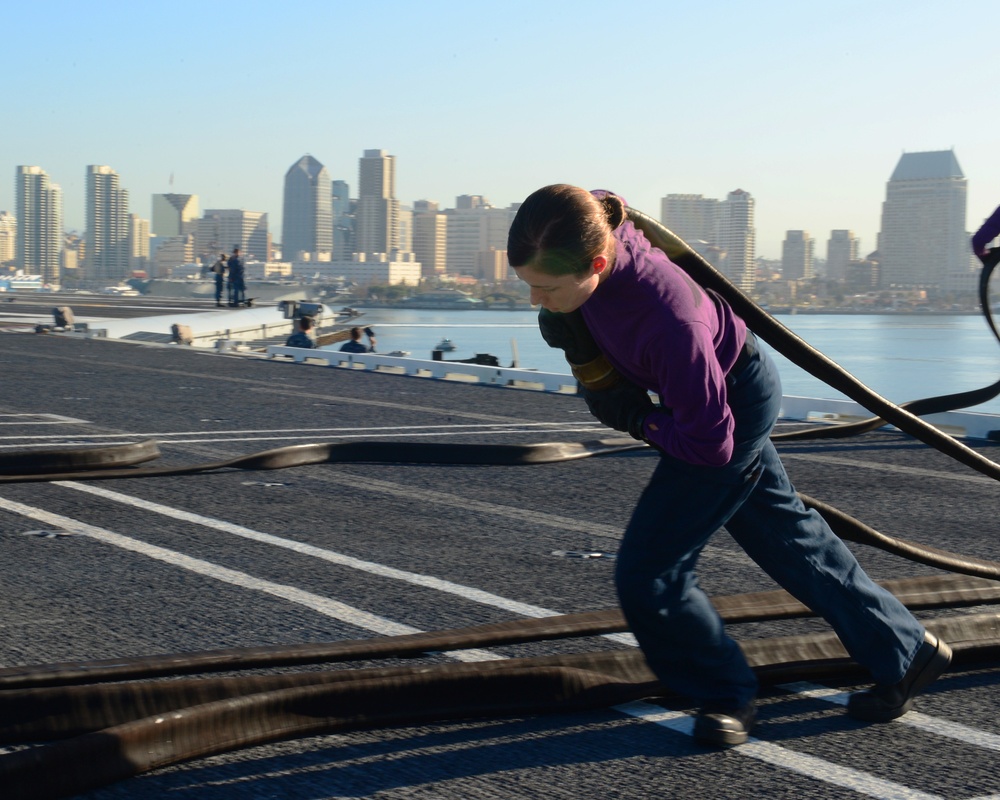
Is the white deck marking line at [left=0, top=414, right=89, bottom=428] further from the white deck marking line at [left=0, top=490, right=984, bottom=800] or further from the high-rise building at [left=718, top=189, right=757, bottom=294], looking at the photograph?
the high-rise building at [left=718, top=189, right=757, bottom=294]

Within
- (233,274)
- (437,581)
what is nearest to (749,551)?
(437,581)

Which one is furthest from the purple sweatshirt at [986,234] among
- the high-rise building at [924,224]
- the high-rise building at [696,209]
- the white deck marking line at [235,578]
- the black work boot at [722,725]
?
the high-rise building at [696,209]

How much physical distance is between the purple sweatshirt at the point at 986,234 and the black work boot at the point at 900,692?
154 centimetres

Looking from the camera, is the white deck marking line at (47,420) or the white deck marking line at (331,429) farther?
the white deck marking line at (47,420)

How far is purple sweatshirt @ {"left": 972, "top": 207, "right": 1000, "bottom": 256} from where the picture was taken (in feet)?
14.4

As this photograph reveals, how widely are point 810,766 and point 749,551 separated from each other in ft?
2.07

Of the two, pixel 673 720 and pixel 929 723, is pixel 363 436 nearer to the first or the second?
pixel 673 720

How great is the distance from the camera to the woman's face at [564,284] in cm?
303

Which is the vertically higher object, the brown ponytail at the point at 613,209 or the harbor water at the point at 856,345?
the brown ponytail at the point at 613,209

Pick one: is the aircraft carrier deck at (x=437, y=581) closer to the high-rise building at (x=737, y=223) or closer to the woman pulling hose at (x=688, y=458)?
the woman pulling hose at (x=688, y=458)

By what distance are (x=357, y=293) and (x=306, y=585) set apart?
172m

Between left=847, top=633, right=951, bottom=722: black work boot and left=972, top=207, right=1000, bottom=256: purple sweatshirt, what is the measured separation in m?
1.54

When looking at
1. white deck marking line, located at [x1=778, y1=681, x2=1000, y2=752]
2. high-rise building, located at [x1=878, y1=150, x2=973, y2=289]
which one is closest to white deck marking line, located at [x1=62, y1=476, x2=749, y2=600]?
white deck marking line, located at [x1=778, y1=681, x2=1000, y2=752]

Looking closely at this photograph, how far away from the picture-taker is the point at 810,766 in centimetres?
323
